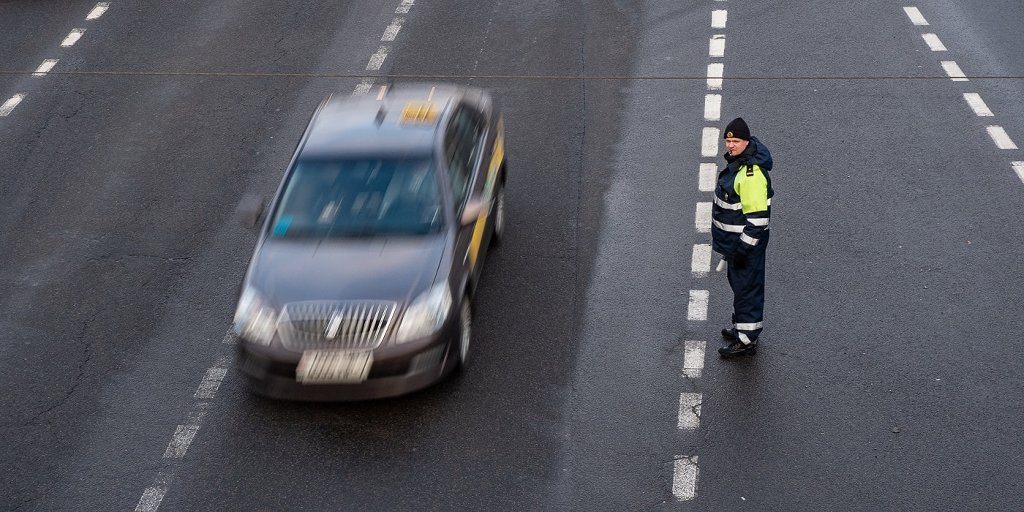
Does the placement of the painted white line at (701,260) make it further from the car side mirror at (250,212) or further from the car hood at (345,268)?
the car side mirror at (250,212)

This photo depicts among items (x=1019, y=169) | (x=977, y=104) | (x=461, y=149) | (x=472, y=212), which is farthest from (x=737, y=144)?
(x=977, y=104)

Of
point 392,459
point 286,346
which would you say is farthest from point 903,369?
point 286,346

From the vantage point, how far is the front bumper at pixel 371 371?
28.2 feet

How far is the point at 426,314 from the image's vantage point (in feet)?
28.9

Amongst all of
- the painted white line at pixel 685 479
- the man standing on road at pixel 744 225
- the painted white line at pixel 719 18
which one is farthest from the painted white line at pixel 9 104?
the painted white line at pixel 685 479

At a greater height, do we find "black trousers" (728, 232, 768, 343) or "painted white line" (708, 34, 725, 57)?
"black trousers" (728, 232, 768, 343)

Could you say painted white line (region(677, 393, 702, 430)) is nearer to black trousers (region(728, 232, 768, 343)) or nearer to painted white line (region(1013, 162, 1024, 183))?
black trousers (region(728, 232, 768, 343))

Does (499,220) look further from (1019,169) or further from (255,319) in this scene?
(1019,169)

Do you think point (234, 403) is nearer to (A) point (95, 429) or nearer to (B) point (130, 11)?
(A) point (95, 429)

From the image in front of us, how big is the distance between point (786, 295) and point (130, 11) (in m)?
11.0

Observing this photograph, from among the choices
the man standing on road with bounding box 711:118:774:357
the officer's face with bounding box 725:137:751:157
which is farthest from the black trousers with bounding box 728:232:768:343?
the officer's face with bounding box 725:137:751:157

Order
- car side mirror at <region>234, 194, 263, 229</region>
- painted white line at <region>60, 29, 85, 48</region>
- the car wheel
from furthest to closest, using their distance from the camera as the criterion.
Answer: painted white line at <region>60, 29, 85, 48</region>, the car wheel, car side mirror at <region>234, 194, 263, 229</region>

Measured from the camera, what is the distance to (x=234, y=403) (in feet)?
30.1

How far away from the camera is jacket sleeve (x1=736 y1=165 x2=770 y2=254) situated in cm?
877
